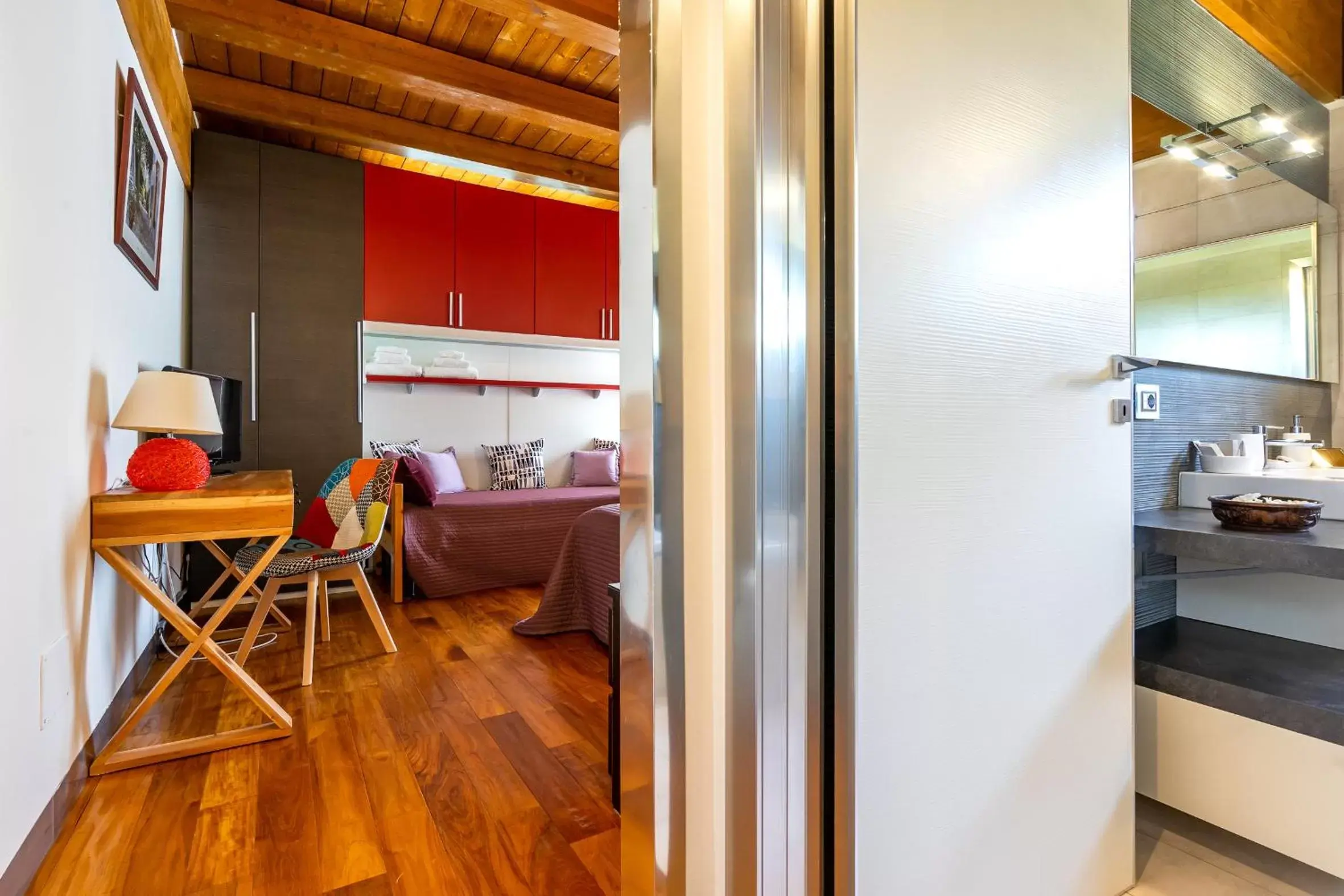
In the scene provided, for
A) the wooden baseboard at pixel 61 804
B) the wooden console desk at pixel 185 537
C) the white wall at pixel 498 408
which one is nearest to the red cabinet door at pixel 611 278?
the white wall at pixel 498 408

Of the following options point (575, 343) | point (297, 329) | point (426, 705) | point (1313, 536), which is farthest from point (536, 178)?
point (1313, 536)

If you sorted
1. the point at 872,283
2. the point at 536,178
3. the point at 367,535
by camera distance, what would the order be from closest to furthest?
the point at 872,283
the point at 367,535
the point at 536,178

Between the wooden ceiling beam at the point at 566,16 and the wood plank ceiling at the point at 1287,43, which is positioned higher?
the wooden ceiling beam at the point at 566,16

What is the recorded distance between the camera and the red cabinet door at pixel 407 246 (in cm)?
398

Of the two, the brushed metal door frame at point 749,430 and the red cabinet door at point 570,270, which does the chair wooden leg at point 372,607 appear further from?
the red cabinet door at point 570,270

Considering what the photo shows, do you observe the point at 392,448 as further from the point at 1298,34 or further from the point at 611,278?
the point at 1298,34

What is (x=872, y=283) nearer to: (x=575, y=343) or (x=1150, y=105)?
(x=1150, y=105)

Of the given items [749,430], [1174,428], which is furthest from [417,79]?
[1174,428]

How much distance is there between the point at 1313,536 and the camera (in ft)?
4.23

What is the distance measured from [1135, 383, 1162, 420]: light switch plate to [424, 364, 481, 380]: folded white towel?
398 cm

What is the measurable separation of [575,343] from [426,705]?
3.10 metres

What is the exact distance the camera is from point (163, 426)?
1.97 m

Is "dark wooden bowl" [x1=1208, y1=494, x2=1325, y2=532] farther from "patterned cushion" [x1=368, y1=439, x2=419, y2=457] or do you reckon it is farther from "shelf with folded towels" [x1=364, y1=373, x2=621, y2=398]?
"shelf with folded towels" [x1=364, y1=373, x2=621, y2=398]

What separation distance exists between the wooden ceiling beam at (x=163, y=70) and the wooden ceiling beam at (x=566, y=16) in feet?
3.81
